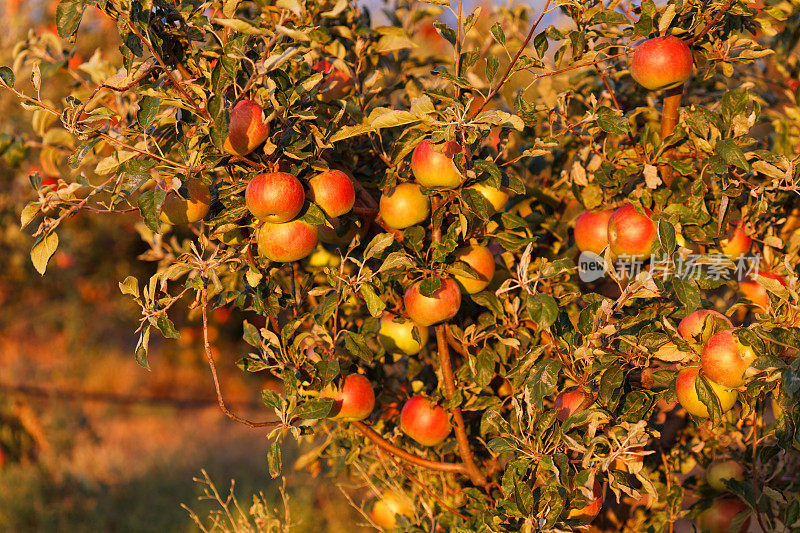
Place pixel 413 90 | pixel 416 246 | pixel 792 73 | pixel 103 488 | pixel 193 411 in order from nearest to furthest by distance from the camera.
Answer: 1. pixel 416 246
2. pixel 413 90
3. pixel 792 73
4. pixel 103 488
5. pixel 193 411

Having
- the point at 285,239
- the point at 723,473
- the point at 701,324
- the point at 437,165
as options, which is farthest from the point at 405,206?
the point at 723,473

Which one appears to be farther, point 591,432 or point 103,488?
point 103,488

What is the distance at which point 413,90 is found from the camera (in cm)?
160

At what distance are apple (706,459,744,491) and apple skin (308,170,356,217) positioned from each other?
→ 1074 millimetres

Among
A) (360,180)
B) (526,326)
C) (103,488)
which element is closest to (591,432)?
(526,326)

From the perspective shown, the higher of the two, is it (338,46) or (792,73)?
(338,46)

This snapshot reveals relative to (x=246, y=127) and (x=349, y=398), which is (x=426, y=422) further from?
(x=246, y=127)

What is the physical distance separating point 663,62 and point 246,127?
2.49ft

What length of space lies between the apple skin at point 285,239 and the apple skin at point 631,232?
24.3 inches

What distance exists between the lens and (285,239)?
1155 mm

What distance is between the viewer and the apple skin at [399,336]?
133cm

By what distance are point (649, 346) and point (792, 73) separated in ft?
4.35

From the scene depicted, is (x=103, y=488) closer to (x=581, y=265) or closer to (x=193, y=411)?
(x=193, y=411)

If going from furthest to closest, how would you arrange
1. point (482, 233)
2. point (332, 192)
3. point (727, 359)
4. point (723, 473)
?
point (723, 473)
point (482, 233)
point (332, 192)
point (727, 359)
